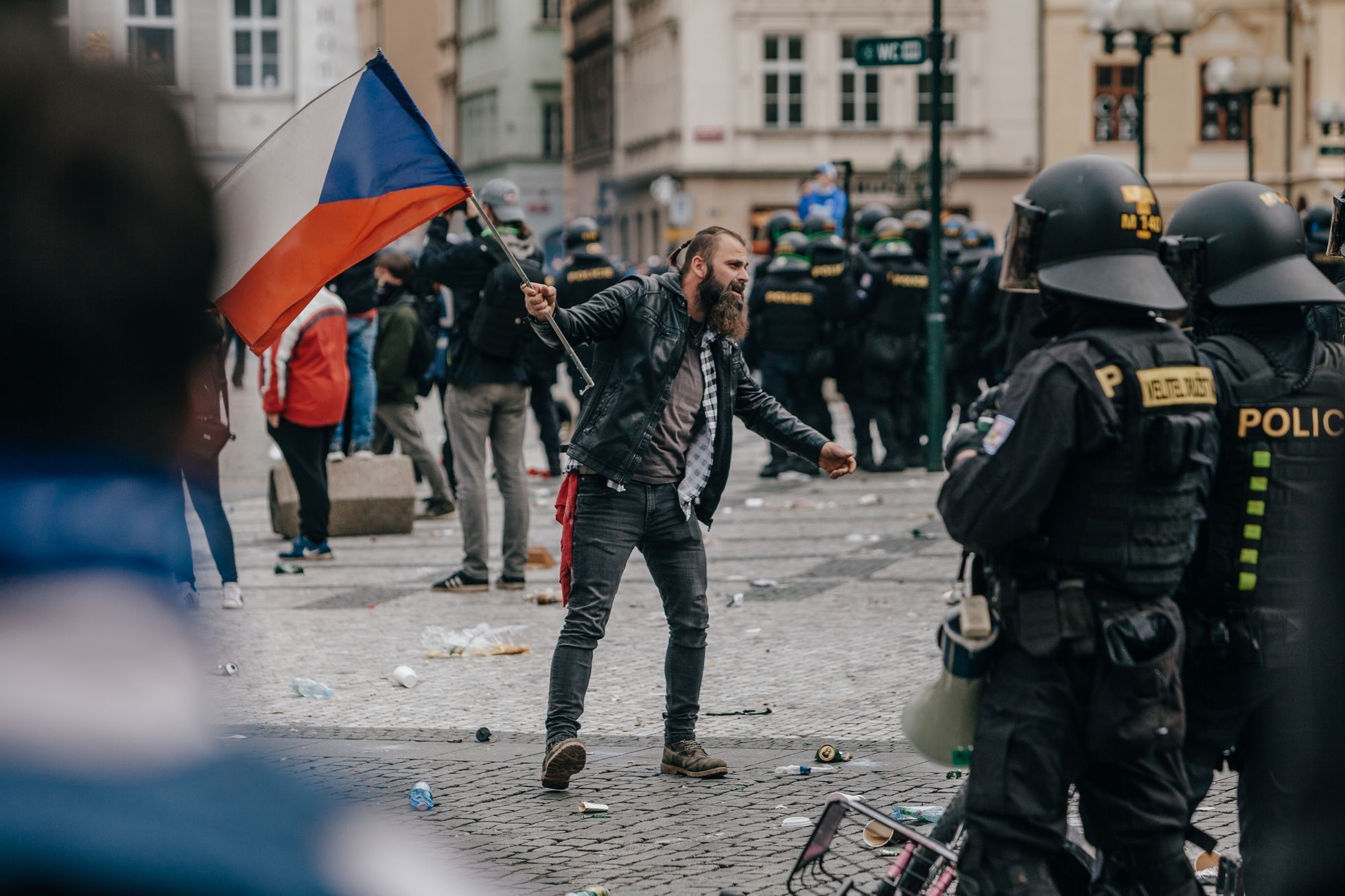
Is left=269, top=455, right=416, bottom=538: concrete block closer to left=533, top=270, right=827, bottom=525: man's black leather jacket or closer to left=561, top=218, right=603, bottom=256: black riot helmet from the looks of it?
left=561, top=218, right=603, bottom=256: black riot helmet

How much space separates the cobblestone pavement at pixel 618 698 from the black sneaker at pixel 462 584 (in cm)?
10

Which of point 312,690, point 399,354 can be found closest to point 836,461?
point 312,690

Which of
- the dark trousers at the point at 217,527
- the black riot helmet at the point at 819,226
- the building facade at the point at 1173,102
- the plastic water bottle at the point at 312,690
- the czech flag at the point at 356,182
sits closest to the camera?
the czech flag at the point at 356,182

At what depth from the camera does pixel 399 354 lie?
13.7 metres

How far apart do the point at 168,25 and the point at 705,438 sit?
17.4 feet

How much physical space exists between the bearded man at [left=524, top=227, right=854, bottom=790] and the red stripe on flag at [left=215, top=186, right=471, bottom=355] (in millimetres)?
637

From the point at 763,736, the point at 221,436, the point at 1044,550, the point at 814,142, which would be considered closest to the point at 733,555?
the point at 221,436

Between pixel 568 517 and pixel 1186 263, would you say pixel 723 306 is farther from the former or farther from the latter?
pixel 1186 263

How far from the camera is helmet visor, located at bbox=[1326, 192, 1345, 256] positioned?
5.78 m

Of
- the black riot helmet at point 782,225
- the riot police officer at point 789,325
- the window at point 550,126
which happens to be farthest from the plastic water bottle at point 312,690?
the window at point 550,126

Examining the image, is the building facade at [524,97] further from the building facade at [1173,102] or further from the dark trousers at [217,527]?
the dark trousers at [217,527]

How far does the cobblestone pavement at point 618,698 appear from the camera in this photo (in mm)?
5250

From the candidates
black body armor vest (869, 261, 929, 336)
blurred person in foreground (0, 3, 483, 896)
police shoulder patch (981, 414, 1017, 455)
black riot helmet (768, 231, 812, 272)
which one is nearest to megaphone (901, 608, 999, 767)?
police shoulder patch (981, 414, 1017, 455)

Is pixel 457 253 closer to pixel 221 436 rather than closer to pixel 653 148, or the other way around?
pixel 221 436
